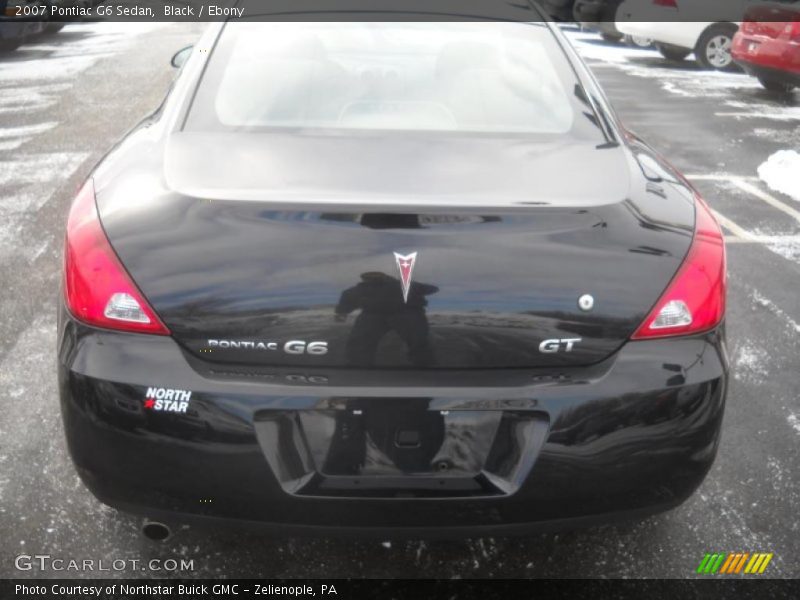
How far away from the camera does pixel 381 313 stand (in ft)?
7.03

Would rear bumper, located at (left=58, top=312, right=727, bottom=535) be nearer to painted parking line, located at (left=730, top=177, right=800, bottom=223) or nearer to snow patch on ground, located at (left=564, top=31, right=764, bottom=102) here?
painted parking line, located at (left=730, top=177, right=800, bottom=223)

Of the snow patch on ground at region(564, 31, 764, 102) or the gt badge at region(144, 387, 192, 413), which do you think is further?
the snow patch on ground at region(564, 31, 764, 102)

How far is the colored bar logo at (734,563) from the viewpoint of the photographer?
2.75m

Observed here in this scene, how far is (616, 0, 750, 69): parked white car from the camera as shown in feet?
45.5

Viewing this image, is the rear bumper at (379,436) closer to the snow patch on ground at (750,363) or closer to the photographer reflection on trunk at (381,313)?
the photographer reflection on trunk at (381,313)

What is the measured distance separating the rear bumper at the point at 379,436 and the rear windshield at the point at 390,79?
0.94m

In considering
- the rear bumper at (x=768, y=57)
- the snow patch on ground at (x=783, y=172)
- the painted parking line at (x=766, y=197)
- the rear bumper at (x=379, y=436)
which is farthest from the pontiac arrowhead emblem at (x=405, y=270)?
the rear bumper at (x=768, y=57)

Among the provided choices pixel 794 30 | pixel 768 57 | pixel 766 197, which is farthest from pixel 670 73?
pixel 766 197

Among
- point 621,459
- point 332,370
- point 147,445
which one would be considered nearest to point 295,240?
point 332,370

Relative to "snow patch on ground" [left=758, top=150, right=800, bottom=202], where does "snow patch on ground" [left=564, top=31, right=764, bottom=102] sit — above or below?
below

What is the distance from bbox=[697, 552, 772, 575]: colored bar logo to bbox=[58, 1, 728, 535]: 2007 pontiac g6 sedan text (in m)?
0.48

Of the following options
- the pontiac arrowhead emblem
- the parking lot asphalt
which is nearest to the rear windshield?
the pontiac arrowhead emblem

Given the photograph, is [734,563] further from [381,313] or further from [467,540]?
[381,313]

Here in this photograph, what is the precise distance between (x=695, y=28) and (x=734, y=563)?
1270cm
